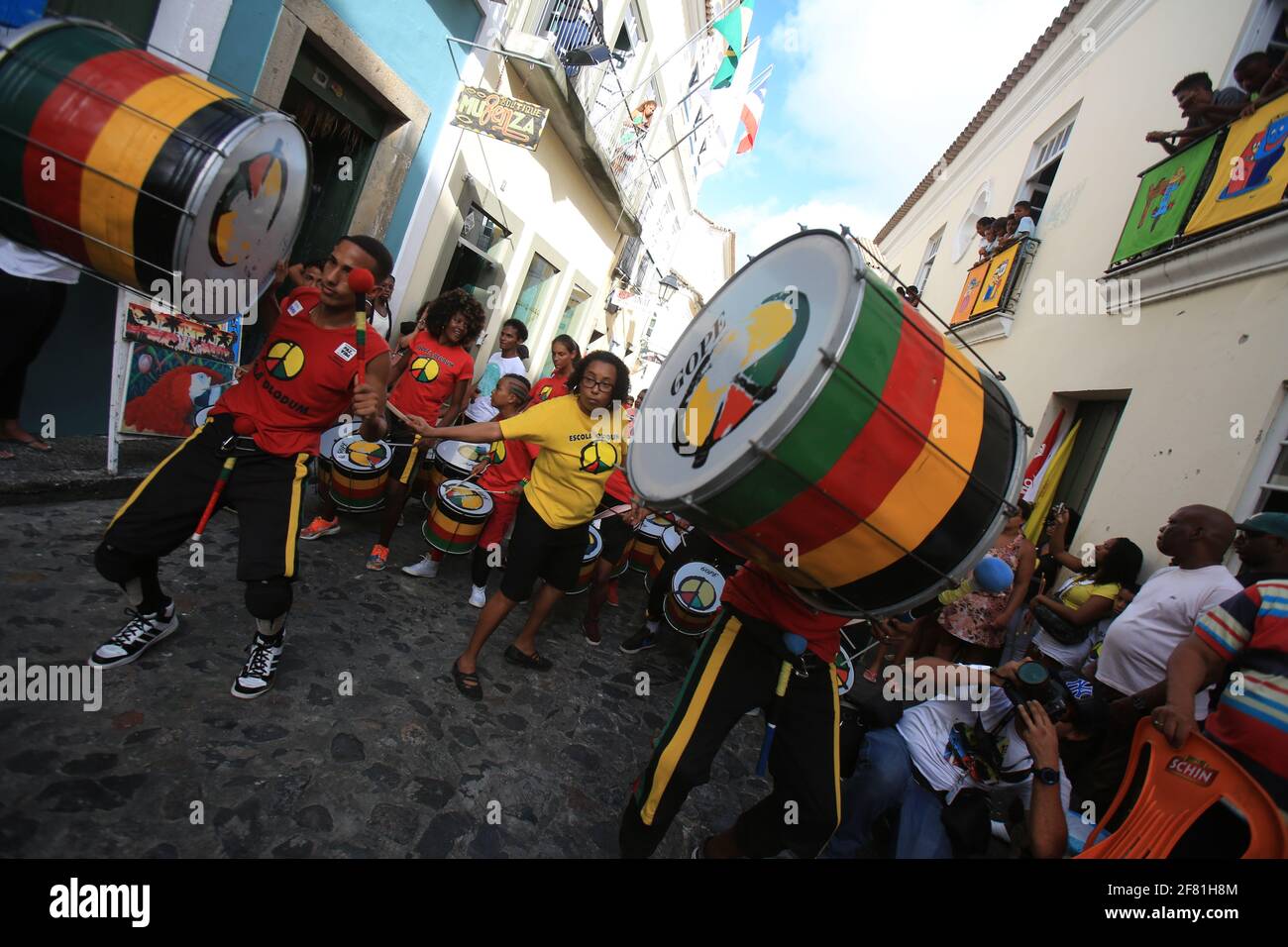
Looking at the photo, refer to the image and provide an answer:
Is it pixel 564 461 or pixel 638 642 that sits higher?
pixel 564 461

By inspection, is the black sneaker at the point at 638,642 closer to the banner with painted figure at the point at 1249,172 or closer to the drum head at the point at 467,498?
the drum head at the point at 467,498

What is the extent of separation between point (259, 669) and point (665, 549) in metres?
2.81

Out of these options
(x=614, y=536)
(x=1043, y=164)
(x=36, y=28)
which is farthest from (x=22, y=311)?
(x=1043, y=164)

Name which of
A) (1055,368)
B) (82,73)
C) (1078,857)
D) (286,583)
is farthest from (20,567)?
(1055,368)

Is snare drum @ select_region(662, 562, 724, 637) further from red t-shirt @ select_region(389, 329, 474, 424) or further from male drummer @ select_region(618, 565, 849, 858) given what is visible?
red t-shirt @ select_region(389, 329, 474, 424)

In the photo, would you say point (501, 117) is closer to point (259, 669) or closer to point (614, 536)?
point (614, 536)

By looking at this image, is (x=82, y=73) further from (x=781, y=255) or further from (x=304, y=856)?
(x=304, y=856)

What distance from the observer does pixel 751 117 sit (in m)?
17.5

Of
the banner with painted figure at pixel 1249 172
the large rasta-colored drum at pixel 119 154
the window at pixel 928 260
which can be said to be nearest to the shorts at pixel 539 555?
the large rasta-colored drum at pixel 119 154

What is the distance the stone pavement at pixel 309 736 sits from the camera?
2043 mm

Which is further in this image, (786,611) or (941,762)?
(941,762)

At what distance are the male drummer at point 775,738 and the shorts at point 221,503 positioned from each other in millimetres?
1630

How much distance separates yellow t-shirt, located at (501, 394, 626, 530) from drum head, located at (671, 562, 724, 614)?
42.8 inches

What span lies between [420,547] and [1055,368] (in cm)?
699
